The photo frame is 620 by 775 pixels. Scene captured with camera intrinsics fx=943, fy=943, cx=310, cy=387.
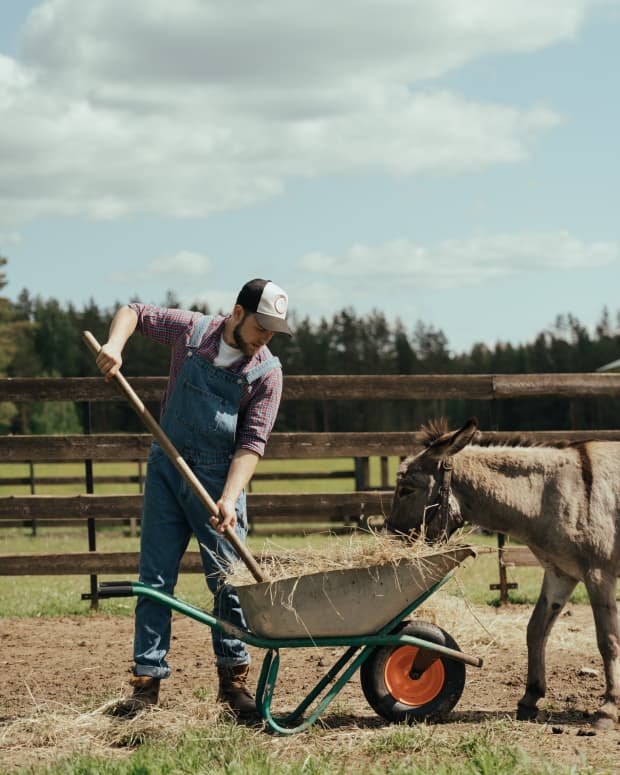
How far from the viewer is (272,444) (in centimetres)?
870

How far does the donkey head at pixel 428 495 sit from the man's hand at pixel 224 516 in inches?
37.4

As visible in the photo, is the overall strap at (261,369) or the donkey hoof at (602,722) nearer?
the donkey hoof at (602,722)

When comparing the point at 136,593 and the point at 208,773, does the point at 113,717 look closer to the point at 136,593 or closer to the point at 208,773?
the point at 136,593

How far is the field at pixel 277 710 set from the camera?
3910mm

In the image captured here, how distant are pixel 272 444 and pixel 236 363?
3.90 meters

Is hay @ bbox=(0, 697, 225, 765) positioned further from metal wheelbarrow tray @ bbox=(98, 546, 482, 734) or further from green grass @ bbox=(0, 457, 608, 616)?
green grass @ bbox=(0, 457, 608, 616)

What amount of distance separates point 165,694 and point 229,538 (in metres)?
1.47

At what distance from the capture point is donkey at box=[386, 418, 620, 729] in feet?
16.4

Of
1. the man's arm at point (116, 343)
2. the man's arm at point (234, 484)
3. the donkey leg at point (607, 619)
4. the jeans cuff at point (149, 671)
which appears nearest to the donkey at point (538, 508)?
the donkey leg at point (607, 619)

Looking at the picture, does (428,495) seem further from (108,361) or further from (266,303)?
(108,361)

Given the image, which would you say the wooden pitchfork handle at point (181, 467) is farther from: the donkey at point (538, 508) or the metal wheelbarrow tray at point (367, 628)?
the donkey at point (538, 508)

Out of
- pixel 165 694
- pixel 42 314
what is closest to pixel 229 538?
pixel 165 694

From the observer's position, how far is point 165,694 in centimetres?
542

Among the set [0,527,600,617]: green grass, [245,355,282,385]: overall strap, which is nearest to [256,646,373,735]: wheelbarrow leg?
[0,527,600,617]: green grass
